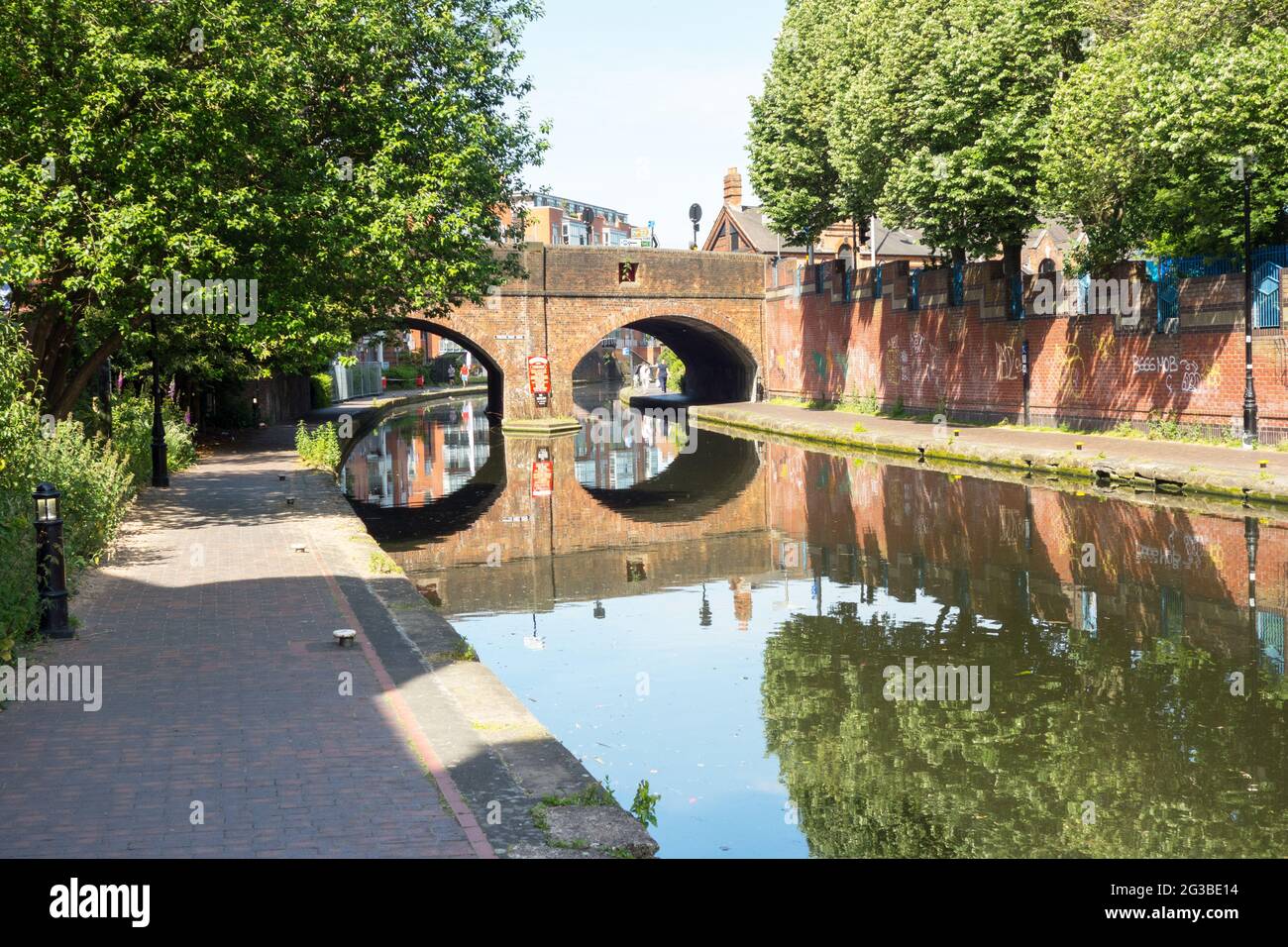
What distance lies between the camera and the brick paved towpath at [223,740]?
5.51 meters

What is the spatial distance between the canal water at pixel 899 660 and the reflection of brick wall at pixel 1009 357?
5.75m

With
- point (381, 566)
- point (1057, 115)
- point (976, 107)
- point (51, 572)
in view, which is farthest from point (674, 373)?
point (51, 572)

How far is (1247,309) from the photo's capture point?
68.3 ft

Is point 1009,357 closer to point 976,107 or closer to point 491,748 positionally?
point 976,107

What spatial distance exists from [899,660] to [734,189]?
2340 inches

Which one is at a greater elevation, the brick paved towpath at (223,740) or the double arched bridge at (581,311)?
the double arched bridge at (581,311)

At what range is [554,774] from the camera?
21.2 feet

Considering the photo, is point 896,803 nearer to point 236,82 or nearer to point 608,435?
point 236,82

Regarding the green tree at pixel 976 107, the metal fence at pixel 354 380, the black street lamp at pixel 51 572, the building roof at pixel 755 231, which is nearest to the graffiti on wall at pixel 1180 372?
the green tree at pixel 976 107

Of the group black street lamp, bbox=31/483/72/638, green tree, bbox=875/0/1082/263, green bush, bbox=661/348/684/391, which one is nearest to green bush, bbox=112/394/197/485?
black street lamp, bbox=31/483/72/638

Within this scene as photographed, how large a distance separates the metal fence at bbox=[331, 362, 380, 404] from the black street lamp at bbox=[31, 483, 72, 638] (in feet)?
146

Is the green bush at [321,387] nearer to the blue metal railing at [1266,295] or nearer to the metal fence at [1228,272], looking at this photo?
the metal fence at [1228,272]
